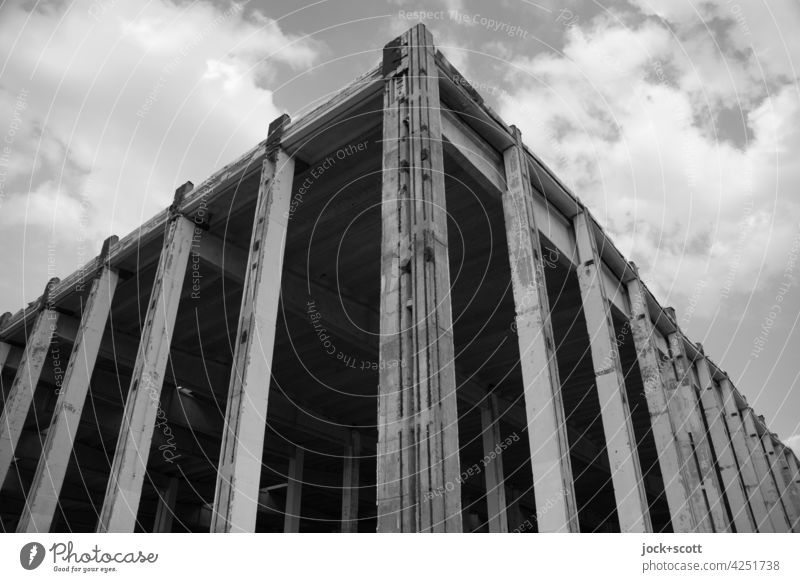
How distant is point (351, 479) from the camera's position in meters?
22.1

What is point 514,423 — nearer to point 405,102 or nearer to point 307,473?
point 307,473

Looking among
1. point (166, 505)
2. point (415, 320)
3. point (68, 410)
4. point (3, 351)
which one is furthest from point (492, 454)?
point (166, 505)

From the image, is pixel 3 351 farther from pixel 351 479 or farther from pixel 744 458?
pixel 744 458

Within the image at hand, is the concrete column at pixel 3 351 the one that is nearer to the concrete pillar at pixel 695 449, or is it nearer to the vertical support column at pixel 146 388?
the vertical support column at pixel 146 388

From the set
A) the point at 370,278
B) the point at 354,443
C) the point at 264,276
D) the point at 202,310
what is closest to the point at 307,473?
the point at 354,443

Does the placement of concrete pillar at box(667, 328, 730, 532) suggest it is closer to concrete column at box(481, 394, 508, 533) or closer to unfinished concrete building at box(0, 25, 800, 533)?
unfinished concrete building at box(0, 25, 800, 533)

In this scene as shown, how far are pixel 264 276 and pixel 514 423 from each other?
14.4 m

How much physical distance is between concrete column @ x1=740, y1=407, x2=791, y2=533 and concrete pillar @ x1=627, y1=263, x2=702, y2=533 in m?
9.84

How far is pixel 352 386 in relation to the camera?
753 inches

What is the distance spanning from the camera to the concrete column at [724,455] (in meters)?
18.2

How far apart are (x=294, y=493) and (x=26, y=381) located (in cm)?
1022

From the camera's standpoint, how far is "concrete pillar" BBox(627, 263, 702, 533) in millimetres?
13055
